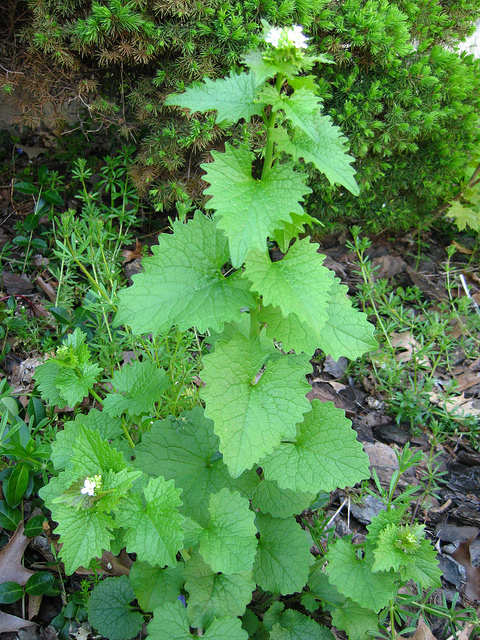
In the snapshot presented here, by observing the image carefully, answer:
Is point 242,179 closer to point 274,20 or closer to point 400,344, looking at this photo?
point 274,20

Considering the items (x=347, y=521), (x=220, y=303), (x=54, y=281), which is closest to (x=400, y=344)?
(x=347, y=521)

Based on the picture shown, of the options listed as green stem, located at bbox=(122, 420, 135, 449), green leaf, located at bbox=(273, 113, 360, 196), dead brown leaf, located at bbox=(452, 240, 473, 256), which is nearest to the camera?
green leaf, located at bbox=(273, 113, 360, 196)

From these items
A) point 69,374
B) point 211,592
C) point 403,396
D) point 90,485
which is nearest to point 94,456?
point 90,485

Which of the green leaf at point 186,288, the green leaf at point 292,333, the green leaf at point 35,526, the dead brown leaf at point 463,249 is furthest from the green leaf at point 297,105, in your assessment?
the dead brown leaf at point 463,249

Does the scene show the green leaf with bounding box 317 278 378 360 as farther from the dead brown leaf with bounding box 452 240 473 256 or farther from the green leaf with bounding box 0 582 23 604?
the dead brown leaf with bounding box 452 240 473 256

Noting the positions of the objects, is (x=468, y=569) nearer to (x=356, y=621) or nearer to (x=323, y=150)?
(x=356, y=621)

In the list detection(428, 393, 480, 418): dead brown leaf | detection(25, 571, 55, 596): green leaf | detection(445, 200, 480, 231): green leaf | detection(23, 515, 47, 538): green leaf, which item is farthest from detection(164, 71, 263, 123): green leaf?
detection(445, 200, 480, 231): green leaf
